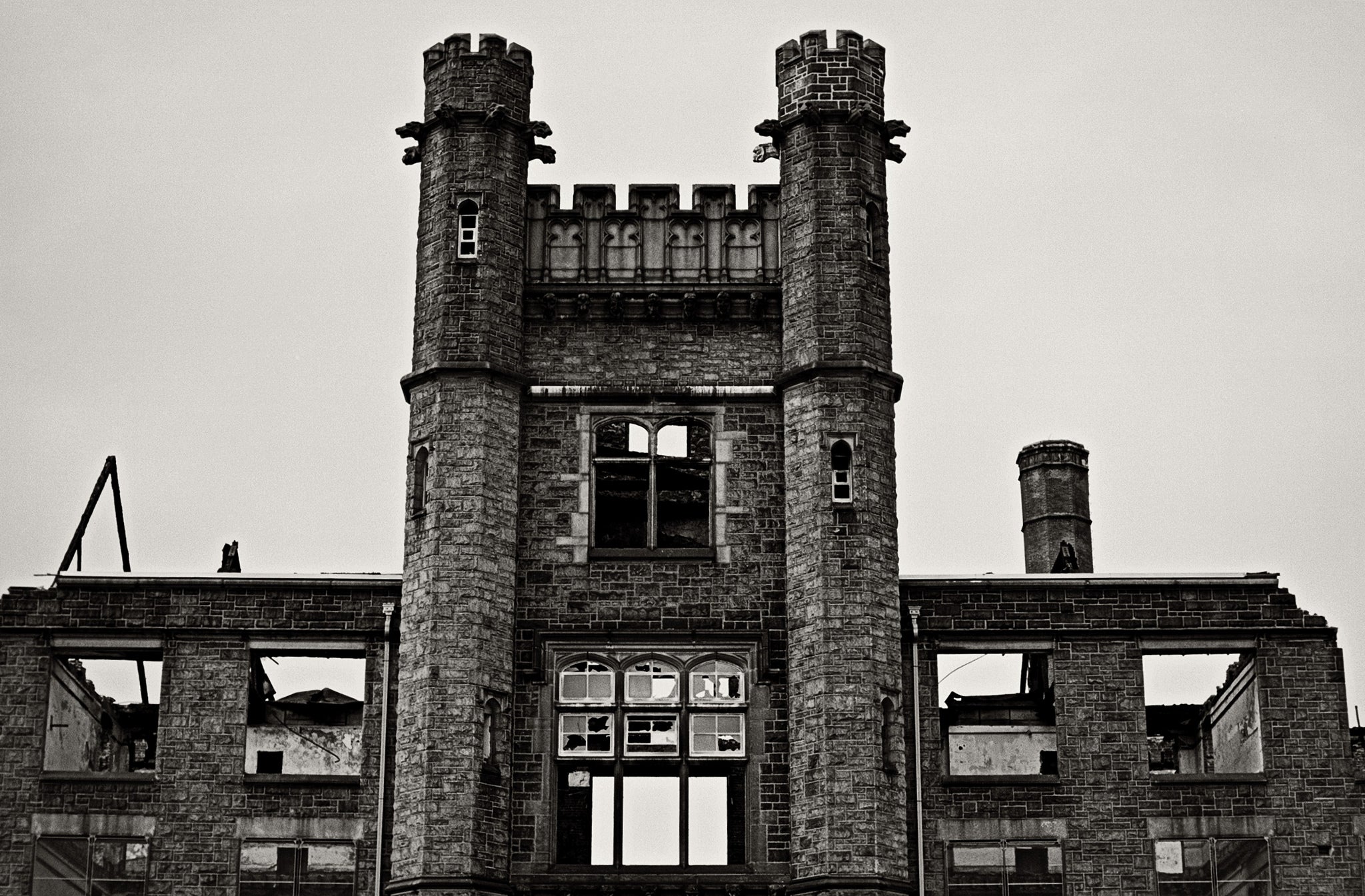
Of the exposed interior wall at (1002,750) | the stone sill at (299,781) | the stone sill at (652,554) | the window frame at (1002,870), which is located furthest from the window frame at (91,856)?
the exposed interior wall at (1002,750)

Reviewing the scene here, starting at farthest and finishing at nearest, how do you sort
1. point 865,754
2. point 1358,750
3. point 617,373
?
point 1358,750, point 617,373, point 865,754

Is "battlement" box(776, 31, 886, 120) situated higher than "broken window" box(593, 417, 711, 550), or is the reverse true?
"battlement" box(776, 31, 886, 120)

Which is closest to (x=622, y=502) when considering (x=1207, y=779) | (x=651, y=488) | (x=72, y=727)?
(x=651, y=488)

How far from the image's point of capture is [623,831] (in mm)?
37188

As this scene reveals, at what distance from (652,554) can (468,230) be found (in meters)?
6.48

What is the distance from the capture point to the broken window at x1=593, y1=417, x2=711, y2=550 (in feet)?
129

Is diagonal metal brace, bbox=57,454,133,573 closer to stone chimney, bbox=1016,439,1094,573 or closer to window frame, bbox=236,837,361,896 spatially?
window frame, bbox=236,837,361,896

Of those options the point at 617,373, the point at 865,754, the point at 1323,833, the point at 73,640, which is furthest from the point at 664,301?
the point at 1323,833

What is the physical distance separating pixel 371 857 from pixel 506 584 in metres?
4.85

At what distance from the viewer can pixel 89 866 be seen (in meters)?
37.1

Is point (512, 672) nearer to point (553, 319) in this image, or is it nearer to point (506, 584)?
point (506, 584)

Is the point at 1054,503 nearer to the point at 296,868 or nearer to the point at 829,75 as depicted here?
the point at 829,75

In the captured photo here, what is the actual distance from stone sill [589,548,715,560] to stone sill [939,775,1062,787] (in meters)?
5.30

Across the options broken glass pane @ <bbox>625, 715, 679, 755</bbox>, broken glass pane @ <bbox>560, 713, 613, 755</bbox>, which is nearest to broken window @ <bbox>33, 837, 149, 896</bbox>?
broken glass pane @ <bbox>560, 713, 613, 755</bbox>
